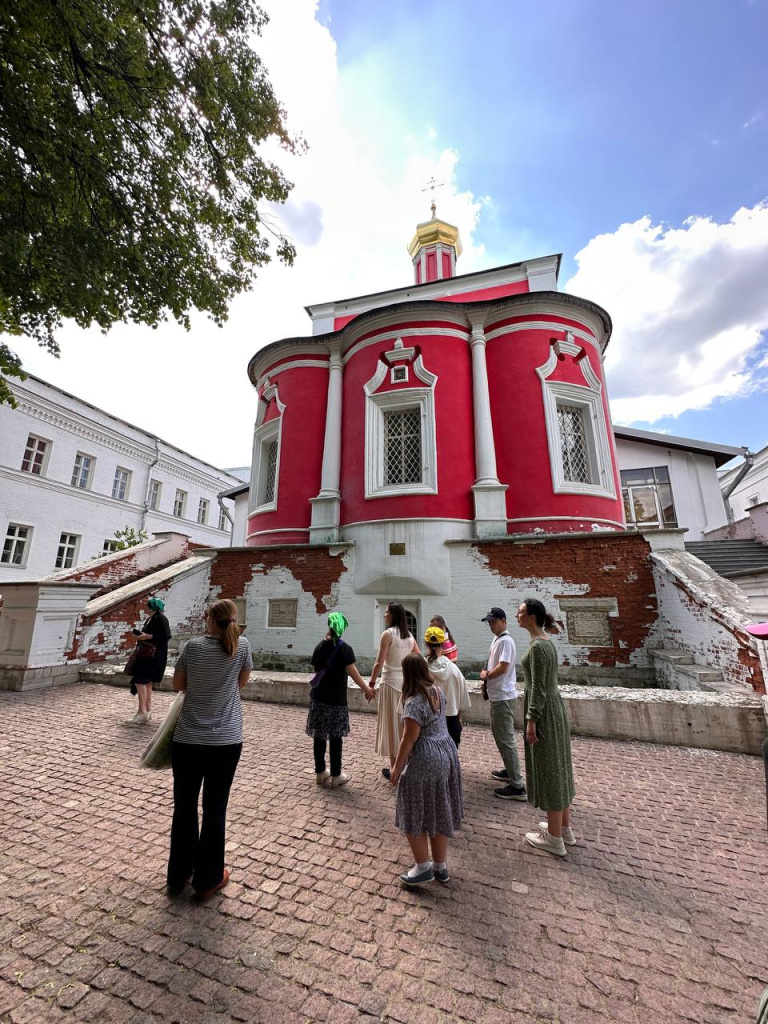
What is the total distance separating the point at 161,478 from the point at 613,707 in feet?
92.6

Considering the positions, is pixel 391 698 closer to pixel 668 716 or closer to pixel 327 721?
pixel 327 721

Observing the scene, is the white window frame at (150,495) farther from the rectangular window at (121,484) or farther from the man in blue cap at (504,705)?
the man in blue cap at (504,705)

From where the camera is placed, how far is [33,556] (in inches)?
783

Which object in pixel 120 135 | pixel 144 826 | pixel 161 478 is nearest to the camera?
pixel 144 826

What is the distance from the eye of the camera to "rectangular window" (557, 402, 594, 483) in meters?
10.9

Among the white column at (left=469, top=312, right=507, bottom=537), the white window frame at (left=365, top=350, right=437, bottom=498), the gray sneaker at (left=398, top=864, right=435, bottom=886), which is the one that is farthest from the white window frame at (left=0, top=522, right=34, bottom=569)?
the gray sneaker at (left=398, top=864, right=435, bottom=886)

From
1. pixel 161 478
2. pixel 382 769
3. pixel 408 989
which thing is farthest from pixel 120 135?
pixel 161 478

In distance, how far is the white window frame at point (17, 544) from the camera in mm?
18953

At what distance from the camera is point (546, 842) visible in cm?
321

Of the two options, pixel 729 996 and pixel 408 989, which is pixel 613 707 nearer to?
pixel 729 996

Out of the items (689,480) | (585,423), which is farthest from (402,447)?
(689,480)

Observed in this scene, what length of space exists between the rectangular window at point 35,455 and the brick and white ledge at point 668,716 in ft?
76.6

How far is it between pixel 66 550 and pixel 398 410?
20.0 metres

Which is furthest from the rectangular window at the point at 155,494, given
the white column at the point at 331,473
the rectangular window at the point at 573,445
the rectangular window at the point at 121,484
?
the rectangular window at the point at 573,445
